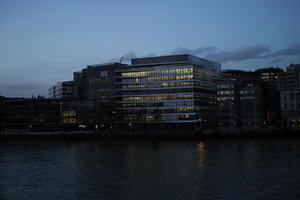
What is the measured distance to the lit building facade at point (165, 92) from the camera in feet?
486

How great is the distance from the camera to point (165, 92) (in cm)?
15075

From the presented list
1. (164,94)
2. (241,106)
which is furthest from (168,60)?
(241,106)

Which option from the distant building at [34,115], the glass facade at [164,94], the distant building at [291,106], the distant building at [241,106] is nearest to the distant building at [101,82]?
the glass facade at [164,94]

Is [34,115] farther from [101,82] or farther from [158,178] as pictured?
[158,178]

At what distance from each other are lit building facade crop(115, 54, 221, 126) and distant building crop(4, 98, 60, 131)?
121 feet

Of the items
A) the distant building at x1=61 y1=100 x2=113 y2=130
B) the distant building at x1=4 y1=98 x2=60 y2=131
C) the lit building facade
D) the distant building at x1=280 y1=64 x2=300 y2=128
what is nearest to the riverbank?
the lit building facade

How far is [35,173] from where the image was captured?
50312 mm

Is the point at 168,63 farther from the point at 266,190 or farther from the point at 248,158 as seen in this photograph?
the point at 266,190

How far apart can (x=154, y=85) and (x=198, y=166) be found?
102m

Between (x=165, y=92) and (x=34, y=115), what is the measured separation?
220ft

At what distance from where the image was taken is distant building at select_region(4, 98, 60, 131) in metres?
182

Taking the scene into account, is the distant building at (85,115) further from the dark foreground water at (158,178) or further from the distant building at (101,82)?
the dark foreground water at (158,178)

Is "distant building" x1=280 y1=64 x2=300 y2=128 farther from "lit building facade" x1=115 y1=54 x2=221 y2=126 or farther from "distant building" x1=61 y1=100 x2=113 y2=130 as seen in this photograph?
"distant building" x1=61 y1=100 x2=113 y2=130

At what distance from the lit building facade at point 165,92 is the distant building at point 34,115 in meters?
36.9
